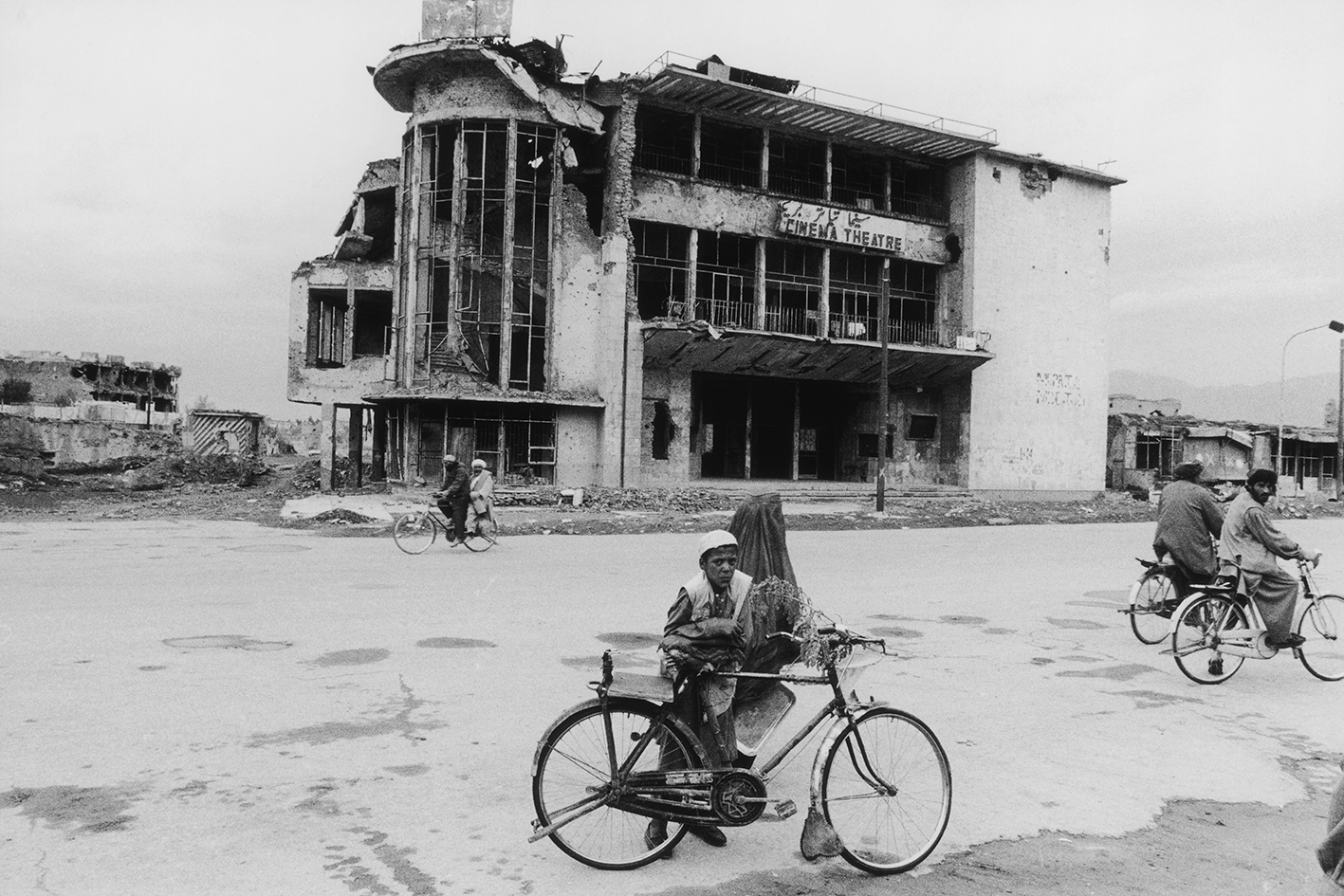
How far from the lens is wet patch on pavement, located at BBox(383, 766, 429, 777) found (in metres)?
5.04

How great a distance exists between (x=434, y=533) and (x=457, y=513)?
833 mm

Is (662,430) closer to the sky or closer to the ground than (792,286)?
closer to the ground

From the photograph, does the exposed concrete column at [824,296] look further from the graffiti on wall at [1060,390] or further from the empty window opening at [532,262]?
the empty window opening at [532,262]

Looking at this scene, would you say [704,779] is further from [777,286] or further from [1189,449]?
[1189,449]

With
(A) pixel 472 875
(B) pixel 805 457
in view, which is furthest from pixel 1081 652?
(B) pixel 805 457

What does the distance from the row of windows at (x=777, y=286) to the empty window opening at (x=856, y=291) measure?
Result: 0.04 m

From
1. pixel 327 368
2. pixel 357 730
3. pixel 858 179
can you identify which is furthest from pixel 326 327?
pixel 357 730

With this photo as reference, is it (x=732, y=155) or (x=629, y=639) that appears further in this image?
(x=732, y=155)

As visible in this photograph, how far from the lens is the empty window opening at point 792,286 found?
116 ft

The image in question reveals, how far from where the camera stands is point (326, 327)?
37.5 meters

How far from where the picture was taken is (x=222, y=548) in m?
15.5

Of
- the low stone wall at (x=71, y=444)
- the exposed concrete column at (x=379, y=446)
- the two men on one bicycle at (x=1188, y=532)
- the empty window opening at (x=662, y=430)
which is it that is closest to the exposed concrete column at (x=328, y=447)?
the exposed concrete column at (x=379, y=446)

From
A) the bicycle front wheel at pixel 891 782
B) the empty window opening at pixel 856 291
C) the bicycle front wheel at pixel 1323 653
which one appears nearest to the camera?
the bicycle front wheel at pixel 891 782

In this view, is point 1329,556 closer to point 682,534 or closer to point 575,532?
point 682,534
